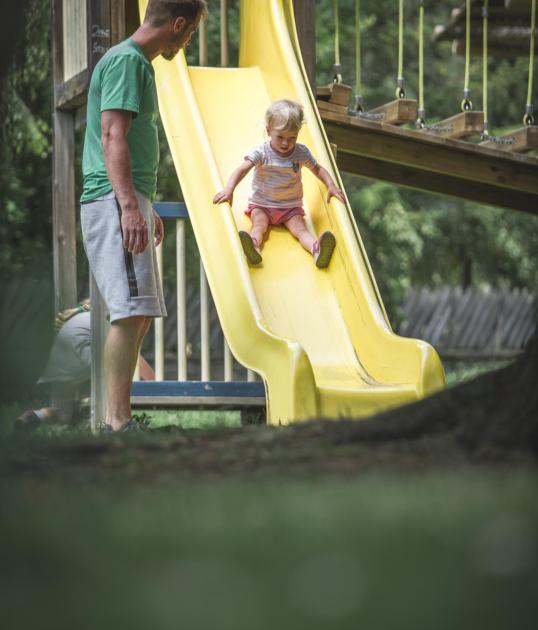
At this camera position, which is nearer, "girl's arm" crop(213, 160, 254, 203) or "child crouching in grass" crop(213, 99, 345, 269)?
"girl's arm" crop(213, 160, 254, 203)

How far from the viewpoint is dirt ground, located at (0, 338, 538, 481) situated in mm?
2369

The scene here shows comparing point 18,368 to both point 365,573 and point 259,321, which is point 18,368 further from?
point 259,321

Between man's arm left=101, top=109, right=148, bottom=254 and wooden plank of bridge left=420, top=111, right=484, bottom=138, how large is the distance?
12.7ft

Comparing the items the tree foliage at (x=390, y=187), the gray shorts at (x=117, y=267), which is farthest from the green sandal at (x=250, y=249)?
the tree foliage at (x=390, y=187)

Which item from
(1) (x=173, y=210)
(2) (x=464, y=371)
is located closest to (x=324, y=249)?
(1) (x=173, y=210)

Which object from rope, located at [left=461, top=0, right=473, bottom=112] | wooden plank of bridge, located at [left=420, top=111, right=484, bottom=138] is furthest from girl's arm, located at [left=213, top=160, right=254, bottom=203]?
rope, located at [left=461, top=0, right=473, bottom=112]

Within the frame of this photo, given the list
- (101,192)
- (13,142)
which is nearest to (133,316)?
(101,192)

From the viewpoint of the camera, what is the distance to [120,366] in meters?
4.77

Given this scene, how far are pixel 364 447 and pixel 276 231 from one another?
14.1 feet

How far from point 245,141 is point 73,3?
137 cm

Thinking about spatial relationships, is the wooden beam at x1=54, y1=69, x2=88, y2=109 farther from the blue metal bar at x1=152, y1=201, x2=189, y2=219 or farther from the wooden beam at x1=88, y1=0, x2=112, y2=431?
the blue metal bar at x1=152, y1=201, x2=189, y2=219

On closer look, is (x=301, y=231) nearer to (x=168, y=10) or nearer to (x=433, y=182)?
(x=168, y=10)

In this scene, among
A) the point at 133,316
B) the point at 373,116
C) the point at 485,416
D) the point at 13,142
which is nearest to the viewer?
the point at 485,416

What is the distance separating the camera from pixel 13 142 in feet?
39.1
